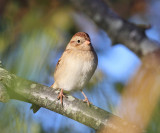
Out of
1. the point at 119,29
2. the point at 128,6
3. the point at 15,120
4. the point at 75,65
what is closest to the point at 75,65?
the point at 75,65

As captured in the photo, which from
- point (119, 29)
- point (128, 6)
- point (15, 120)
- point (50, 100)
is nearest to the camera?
point (15, 120)

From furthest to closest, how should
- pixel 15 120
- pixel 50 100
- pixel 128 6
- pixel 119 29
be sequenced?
pixel 119 29 → pixel 128 6 → pixel 50 100 → pixel 15 120

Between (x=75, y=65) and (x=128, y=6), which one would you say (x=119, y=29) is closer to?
(x=128, y=6)

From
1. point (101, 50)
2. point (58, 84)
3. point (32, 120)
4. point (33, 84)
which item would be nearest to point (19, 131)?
point (32, 120)

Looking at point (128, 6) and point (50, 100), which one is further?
point (128, 6)

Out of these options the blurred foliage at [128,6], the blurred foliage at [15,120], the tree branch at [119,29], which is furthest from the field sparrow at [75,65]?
the blurred foliage at [15,120]

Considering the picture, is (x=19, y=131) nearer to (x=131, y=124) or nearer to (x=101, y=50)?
(x=131, y=124)
